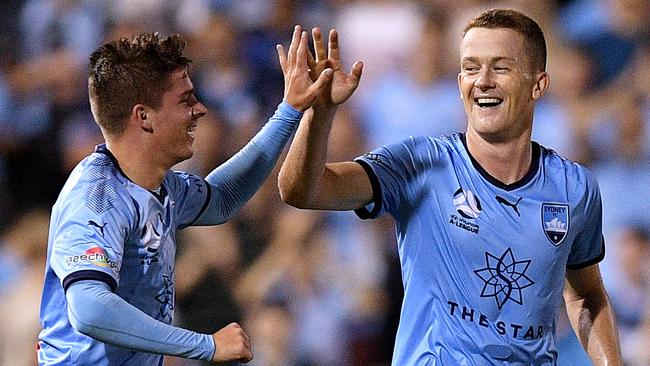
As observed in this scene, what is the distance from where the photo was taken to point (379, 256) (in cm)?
552

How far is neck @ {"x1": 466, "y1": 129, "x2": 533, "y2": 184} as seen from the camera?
316 cm

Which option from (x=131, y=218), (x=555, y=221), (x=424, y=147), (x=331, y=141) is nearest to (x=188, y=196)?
(x=131, y=218)

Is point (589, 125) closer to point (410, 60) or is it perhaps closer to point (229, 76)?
point (410, 60)

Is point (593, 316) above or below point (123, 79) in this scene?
below

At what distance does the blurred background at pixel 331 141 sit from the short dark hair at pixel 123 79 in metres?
2.61

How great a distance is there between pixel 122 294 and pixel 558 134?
3.13m

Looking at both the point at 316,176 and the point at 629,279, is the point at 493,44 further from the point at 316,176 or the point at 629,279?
the point at 629,279

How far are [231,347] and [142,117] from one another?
31.0 inches

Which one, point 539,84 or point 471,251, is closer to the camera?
point 471,251

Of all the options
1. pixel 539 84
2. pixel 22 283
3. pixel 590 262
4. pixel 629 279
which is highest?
pixel 539 84

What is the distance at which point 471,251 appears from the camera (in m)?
3.02

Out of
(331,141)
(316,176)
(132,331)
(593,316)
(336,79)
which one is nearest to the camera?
(132,331)

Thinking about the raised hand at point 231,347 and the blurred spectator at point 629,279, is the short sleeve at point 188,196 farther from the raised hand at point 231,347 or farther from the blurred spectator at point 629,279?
the blurred spectator at point 629,279

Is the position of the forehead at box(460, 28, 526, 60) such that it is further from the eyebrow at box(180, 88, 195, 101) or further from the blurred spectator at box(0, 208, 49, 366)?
the blurred spectator at box(0, 208, 49, 366)
